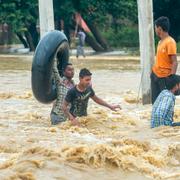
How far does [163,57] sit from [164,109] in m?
1.63

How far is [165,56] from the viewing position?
444 inches

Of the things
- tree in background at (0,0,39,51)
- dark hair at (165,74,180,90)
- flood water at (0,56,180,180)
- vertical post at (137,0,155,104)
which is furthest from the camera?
tree in background at (0,0,39,51)

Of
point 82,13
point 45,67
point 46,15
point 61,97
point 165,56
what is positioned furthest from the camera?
point 82,13

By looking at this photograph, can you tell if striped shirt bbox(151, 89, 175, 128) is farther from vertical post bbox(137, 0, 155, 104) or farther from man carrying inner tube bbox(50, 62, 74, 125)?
vertical post bbox(137, 0, 155, 104)

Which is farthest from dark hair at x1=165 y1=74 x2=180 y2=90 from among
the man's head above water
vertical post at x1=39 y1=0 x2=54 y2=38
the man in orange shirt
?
vertical post at x1=39 y1=0 x2=54 y2=38

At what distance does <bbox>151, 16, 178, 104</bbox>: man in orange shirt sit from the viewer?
36.2 ft

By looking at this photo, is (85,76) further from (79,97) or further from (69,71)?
(69,71)

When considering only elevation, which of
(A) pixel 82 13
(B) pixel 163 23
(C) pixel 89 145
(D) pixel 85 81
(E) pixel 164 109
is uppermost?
(B) pixel 163 23

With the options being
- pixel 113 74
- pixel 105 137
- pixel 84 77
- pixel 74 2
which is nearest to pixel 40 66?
pixel 84 77

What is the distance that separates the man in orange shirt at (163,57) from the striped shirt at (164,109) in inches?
48.6

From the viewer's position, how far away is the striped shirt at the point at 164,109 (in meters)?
9.91

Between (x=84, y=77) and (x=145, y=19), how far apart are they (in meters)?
4.25

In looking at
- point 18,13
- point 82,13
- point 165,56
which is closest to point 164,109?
point 165,56

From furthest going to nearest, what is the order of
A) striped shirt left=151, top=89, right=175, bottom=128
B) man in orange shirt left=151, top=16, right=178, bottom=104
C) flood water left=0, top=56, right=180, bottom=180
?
man in orange shirt left=151, top=16, right=178, bottom=104
striped shirt left=151, top=89, right=175, bottom=128
flood water left=0, top=56, right=180, bottom=180
